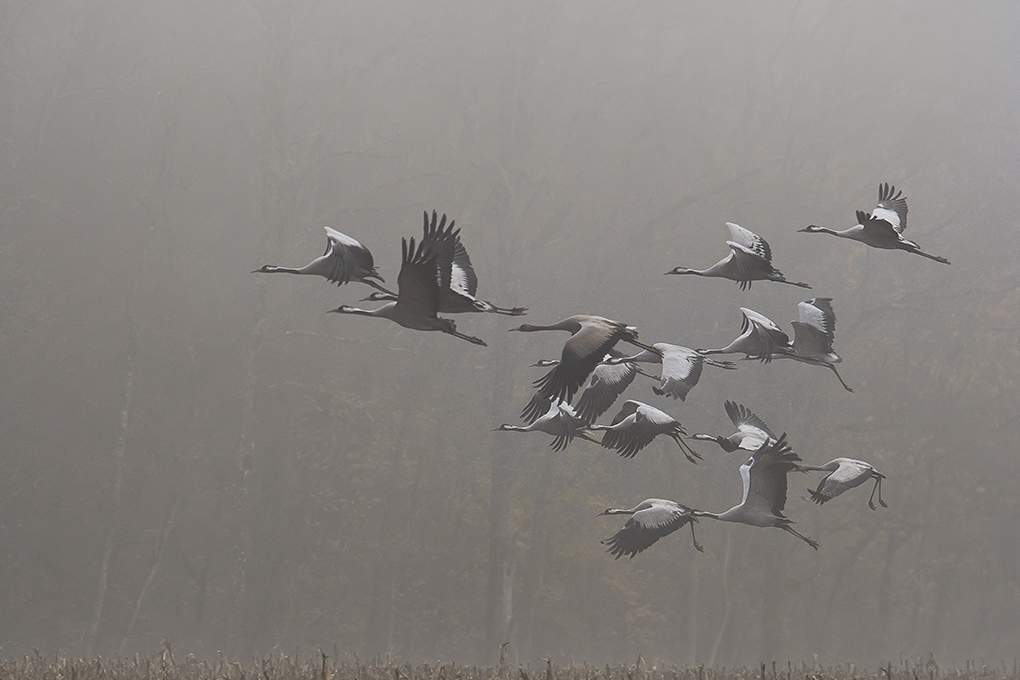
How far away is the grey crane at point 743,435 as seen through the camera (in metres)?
3.69

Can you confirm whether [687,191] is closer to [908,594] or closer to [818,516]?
[818,516]

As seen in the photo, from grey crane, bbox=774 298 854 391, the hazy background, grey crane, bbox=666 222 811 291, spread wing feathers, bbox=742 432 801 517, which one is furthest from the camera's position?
the hazy background

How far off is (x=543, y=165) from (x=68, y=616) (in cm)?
600

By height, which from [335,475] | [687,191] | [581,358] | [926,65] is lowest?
[335,475]

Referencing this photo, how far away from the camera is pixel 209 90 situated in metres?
9.09

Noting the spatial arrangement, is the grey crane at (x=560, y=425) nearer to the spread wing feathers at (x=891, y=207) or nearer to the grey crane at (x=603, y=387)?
the grey crane at (x=603, y=387)

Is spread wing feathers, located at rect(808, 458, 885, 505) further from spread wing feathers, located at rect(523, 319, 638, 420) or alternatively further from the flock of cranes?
spread wing feathers, located at rect(523, 319, 638, 420)

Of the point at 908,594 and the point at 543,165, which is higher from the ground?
the point at 543,165

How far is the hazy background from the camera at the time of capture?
843 cm

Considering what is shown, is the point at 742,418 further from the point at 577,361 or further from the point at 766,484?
the point at 577,361

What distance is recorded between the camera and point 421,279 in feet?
9.23

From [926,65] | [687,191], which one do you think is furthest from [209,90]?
[926,65]

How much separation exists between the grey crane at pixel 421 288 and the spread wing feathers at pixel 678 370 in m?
0.94

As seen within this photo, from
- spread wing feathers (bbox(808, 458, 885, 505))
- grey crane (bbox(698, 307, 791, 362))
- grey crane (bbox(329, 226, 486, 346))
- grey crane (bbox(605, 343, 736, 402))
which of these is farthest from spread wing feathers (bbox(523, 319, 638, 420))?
spread wing feathers (bbox(808, 458, 885, 505))
